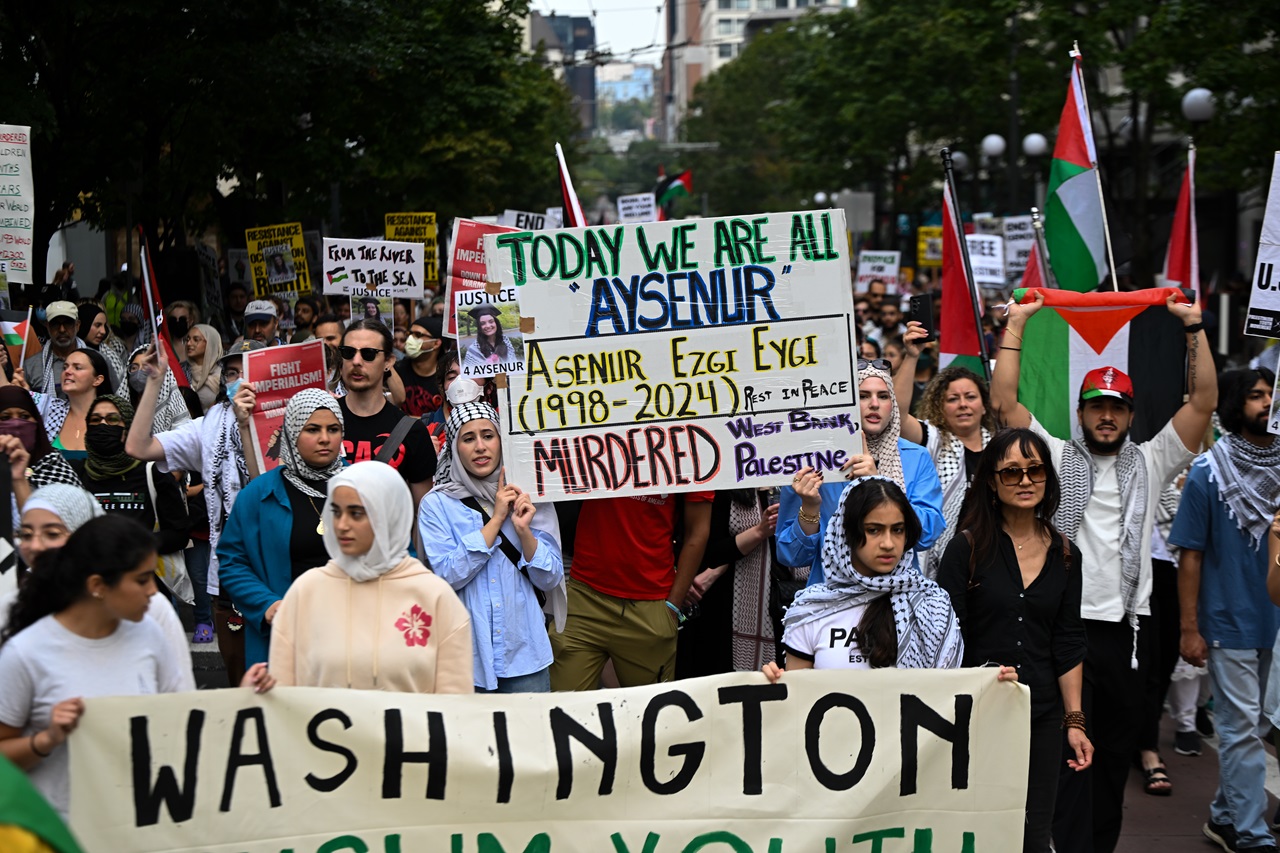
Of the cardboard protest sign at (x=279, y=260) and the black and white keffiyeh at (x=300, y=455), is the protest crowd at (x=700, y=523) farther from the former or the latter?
the cardboard protest sign at (x=279, y=260)

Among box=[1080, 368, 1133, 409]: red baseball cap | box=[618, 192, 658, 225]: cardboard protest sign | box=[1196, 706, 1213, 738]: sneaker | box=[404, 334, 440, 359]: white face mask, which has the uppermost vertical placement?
box=[618, 192, 658, 225]: cardboard protest sign

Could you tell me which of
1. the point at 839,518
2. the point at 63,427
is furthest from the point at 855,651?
the point at 63,427

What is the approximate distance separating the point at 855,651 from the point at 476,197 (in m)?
27.4

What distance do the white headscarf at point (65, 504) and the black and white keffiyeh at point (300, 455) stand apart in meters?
1.14

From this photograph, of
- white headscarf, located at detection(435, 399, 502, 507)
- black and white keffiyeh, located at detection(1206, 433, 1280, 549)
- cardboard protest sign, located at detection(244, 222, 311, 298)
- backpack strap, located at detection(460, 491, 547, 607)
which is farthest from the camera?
cardboard protest sign, located at detection(244, 222, 311, 298)

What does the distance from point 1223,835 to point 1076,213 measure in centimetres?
375

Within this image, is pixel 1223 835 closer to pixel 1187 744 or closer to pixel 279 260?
pixel 1187 744

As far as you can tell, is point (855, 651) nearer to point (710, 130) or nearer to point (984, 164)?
point (984, 164)

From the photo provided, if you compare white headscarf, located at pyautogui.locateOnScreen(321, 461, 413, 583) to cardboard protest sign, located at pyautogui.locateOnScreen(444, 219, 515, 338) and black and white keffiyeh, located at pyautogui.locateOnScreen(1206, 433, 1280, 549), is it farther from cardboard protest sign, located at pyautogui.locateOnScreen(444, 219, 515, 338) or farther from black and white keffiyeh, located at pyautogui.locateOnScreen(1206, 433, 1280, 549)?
cardboard protest sign, located at pyautogui.locateOnScreen(444, 219, 515, 338)

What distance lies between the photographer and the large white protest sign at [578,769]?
14.3 feet

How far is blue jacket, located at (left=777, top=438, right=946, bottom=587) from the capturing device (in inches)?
223

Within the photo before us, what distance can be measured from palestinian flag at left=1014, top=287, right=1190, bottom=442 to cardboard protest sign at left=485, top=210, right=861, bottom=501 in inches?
65.6

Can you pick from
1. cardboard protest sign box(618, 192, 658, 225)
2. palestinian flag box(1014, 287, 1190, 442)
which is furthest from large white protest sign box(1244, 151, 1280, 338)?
cardboard protest sign box(618, 192, 658, 225)

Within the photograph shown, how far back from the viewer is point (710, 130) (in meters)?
82.5
